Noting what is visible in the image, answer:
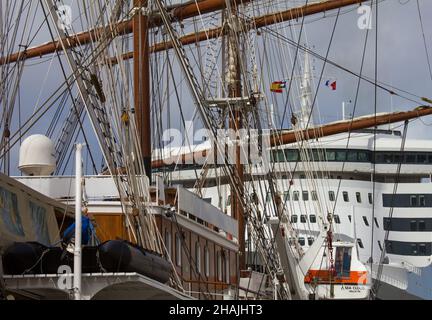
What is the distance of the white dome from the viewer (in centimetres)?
1945

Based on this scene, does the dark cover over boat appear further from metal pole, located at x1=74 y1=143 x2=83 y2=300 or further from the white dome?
the white dome

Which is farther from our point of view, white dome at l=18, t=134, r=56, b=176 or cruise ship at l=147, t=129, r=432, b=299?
cruise ship at l=147, t=129, r=432, b=299

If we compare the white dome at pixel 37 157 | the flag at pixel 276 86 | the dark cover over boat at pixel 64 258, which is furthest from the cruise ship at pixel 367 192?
the dark cover over boat at pixel 64 258

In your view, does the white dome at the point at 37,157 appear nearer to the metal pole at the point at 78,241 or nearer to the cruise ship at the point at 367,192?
the metal pole at the point at 78,241

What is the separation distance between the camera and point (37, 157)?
19.7 metres

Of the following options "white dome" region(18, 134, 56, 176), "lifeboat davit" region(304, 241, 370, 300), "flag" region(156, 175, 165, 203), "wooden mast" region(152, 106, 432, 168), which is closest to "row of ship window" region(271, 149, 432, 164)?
"wooden mast" region(152, 106, 432, 168)

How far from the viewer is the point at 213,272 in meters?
23.3

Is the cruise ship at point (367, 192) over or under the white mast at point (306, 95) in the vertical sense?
under

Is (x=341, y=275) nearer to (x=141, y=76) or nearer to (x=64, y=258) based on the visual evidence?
(x=141, y=76)

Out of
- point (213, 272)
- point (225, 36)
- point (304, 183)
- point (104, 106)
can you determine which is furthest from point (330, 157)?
point (104, 106)

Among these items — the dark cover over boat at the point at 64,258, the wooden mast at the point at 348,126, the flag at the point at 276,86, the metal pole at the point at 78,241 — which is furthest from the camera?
the wooden mast at the point at 348,126

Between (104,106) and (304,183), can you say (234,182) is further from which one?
(304,183)

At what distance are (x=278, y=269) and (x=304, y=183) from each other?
28937mm

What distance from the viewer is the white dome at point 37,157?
1945 centimetres
